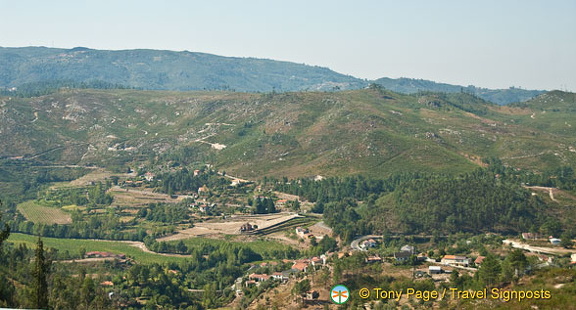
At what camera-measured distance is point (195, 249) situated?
7819cm

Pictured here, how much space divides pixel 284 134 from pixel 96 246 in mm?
70591

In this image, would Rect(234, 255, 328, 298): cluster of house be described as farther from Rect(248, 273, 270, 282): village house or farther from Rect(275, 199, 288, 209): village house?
Rect(275, 199, 288, 209): village house

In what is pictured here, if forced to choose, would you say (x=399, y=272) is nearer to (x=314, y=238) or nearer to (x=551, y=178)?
(x=314, y=238)

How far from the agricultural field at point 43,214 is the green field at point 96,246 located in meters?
8.16

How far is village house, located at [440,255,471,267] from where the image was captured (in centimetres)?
5845

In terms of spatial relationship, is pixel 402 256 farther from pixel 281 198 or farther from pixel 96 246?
pixel 281 198

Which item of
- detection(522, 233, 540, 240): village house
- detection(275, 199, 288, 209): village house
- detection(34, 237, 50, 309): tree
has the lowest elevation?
detection(275, 199, 288, 209): village house

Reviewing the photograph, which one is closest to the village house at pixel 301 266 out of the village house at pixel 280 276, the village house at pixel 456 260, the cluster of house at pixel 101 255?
the village house at pixel 280 276

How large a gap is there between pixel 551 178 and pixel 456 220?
3045 centimetres

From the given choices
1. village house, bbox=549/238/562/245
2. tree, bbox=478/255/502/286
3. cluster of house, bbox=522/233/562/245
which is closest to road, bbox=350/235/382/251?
cluster of house, bbox=522/233/562/245

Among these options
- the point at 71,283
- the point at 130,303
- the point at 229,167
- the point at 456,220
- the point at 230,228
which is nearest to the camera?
the point at 71,283

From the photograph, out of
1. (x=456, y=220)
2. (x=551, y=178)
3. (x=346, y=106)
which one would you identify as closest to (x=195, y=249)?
(x=456, y=220)

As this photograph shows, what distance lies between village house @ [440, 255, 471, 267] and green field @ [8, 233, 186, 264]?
33.7 metres

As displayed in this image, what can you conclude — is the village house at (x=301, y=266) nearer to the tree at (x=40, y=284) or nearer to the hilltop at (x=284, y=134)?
the tree at (x=40, y=284)
